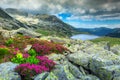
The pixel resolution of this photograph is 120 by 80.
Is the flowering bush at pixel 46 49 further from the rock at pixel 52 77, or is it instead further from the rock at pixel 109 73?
the rock at pixel 52 77

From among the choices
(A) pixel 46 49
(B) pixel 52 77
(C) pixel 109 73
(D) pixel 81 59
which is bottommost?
(C) pixel 109 73

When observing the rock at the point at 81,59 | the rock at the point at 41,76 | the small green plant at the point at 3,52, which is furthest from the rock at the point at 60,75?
the small green plant at the point at 3,52

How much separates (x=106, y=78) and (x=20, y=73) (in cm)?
759

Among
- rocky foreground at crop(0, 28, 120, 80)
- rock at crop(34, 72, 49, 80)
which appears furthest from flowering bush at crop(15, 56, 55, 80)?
rock at crop(34, 72, 49, 80)

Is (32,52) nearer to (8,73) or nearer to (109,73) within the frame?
(8,73)

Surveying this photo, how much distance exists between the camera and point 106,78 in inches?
729

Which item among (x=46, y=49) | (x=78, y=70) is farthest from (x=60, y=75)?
(x=46, y=49)

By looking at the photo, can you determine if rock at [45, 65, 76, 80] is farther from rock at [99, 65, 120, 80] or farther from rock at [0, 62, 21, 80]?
rock at [99, 65, 120, 80]

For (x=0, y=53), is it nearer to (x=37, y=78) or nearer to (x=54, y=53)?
(x=54, y=53)

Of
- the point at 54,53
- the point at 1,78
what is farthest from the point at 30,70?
the point at 54,53

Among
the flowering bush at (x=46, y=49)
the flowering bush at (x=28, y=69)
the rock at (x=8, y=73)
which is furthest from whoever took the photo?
the flowering bush at (x=46, y=49)

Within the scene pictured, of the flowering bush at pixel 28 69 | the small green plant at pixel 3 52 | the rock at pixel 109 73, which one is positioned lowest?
the rock at pixel 109 73

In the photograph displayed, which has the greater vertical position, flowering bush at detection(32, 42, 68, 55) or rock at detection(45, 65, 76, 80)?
flowering bush at detection(32, 42, 68, 55)

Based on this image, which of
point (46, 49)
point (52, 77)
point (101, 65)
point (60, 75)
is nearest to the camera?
point (52, 77)
